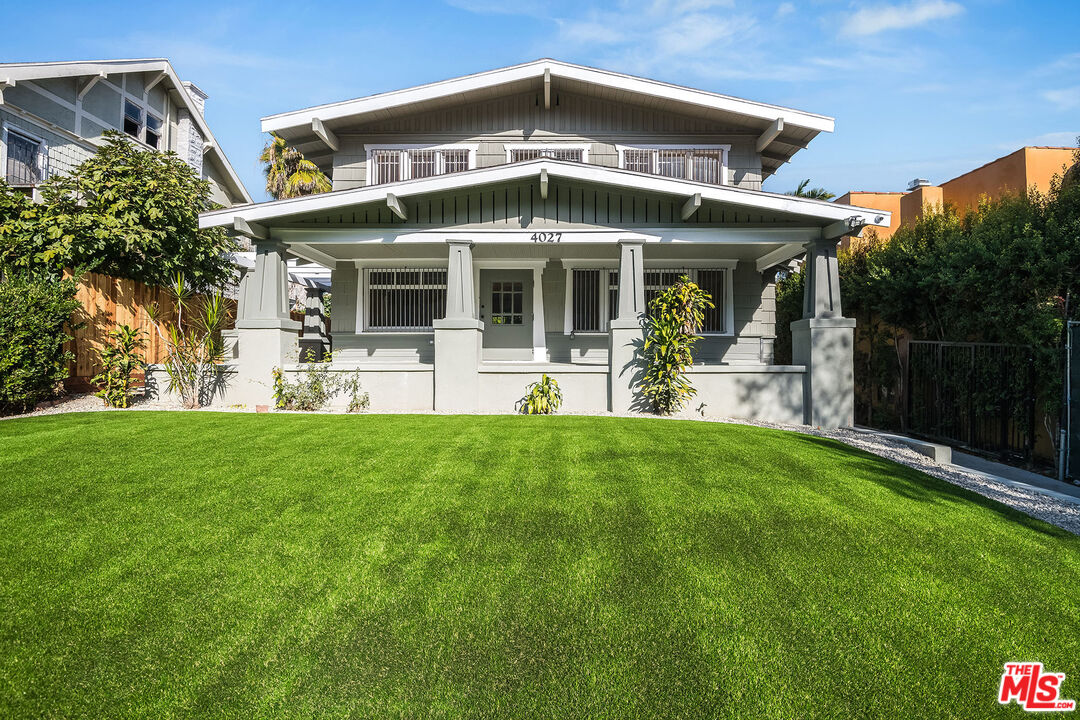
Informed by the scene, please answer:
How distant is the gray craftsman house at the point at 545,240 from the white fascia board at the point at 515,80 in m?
0.04

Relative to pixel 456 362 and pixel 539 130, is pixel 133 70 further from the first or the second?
pixel 456 362

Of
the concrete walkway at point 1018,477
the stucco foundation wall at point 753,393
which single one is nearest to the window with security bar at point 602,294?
the stucco foundation wall at point 753,393

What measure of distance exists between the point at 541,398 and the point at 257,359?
5.11 meters

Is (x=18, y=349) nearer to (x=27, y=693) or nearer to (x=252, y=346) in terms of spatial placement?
(x=252, y=346)

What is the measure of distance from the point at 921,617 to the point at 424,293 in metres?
11.5

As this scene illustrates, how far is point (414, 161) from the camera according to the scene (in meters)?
13.1

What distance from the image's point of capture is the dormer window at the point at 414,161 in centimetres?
1302

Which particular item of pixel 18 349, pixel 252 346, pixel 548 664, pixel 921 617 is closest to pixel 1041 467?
pixel 921 617

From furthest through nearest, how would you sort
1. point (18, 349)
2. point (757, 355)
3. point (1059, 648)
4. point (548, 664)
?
point (757, 355) → point (18, 349) → point (1059, 648) → point (548, 664)

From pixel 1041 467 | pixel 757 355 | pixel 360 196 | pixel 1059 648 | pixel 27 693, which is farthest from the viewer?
pixel 757 355

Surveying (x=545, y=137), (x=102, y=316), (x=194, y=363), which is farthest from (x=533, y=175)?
(x=102, y=316)

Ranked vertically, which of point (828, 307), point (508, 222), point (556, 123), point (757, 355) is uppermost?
point (556, 123)

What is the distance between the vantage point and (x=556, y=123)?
13.1 metres

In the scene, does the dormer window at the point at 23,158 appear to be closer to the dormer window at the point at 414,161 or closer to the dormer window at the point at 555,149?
the dormer window at the point at 414,161
